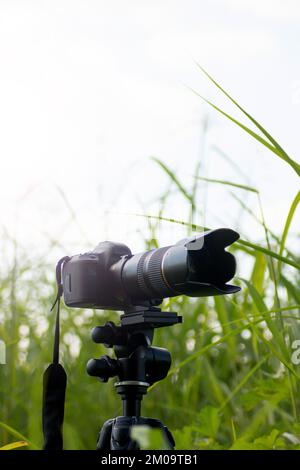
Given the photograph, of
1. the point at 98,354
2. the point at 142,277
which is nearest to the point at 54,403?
the point at 142,277

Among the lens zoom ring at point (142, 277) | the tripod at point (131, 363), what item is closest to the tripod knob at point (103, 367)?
the tripod at point (131, 363)

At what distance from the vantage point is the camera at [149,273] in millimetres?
1144

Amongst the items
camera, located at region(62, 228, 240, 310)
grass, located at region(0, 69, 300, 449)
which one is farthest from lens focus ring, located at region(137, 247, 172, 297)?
grass, located at region(0, 69, 300, 449)

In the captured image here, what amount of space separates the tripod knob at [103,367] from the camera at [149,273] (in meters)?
0.10

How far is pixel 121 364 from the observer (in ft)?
4.33

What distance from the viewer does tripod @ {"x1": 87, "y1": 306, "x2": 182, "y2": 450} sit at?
1.27 m

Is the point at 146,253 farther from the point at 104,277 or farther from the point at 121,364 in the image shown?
the point at 121,364

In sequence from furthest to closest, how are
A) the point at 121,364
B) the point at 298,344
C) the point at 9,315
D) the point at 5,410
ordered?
the point at 9,315
the point at 5,410
the point at 298,344
the point at 121,364

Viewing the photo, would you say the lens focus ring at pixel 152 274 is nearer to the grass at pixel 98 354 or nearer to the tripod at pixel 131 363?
the tripod at pixel 131 363

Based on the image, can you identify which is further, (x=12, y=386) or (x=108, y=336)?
(x=12, y=386)

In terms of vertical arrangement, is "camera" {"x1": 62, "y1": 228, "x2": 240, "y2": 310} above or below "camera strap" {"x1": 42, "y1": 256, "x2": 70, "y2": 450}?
above

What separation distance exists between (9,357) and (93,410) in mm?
301

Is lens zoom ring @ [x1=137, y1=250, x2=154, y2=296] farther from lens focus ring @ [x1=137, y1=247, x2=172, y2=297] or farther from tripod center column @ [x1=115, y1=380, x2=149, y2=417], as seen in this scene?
tripod center column @ [x1=115, y1=380, x2=149, y2=417]
